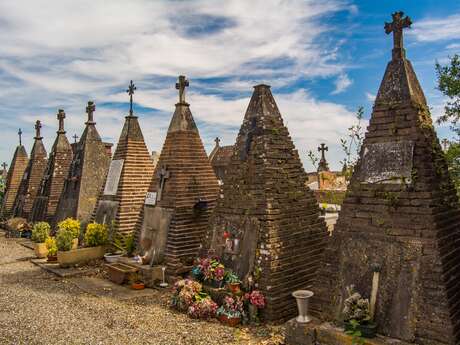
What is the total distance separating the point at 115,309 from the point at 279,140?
5.70 metres

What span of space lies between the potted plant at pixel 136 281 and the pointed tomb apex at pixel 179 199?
0.57m

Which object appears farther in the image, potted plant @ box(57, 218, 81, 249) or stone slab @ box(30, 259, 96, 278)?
potted plant @ box(57, 218, 81, 249)

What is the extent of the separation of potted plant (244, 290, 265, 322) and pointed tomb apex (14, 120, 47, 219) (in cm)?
2044

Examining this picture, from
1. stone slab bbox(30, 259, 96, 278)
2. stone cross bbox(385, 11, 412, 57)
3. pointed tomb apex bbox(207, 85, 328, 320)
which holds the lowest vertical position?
stone slab bbox(30, 259, 96, 278)

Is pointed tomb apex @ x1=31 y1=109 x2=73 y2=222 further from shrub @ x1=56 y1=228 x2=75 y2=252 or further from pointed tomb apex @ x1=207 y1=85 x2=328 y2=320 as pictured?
pointed tomb apex @ x1=207 y1=85 x2=328 y2=320

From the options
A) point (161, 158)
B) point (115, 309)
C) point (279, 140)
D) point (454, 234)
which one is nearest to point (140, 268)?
point (115, 309)

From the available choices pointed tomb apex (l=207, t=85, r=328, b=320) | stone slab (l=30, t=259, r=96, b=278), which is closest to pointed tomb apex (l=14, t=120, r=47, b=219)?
stone slab (l=30, t=259, r=96, b=278)

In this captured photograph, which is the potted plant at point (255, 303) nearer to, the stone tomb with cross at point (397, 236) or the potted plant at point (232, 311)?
the potted plant at point (232, 311)

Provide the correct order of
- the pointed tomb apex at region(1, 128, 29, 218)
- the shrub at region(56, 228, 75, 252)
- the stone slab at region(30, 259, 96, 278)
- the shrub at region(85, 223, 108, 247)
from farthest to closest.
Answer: the pointed tomb apex at region(1, 128, 29, 218)
the shrub at region(85, 223, 108, 247)
the shrub at region(56, 228, 75, 252)
the stone slab at region(30, 259, 96, 278)

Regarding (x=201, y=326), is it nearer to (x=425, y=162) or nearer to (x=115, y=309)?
(x=115, y=309)

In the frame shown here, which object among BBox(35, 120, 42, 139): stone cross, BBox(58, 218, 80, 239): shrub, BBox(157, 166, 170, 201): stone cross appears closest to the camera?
BBox(157, 166, 170, 201): stone cross

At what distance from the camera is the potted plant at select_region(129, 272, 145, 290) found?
11461mm

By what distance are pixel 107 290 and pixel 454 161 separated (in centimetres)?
927

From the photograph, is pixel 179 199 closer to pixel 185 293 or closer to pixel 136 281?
pixel 136 281
